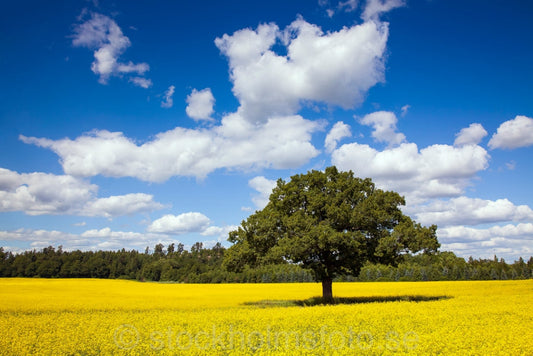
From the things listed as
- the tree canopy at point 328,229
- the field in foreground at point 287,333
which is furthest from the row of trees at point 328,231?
the field in foreground at point 287,333

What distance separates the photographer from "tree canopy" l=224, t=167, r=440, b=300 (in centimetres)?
2625

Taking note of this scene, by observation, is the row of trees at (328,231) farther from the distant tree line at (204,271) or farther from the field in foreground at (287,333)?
the distant tree line at (204,271)

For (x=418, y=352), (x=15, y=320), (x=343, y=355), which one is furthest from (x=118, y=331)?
(x=418, y=352)

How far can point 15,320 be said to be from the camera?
1972cm

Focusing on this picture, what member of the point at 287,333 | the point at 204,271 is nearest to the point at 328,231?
the point at 287,333

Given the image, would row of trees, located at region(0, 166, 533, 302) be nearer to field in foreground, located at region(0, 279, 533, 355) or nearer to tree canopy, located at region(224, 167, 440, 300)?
tree canopy, located at region(224, 167, 440, 300)

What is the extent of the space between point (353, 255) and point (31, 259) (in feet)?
393

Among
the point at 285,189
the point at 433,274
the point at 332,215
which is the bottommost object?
the point at 433,274

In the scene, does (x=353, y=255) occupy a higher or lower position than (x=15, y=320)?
higher

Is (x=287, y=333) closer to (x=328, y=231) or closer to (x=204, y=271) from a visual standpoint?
(x=328, y=231)

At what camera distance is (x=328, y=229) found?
2559 centimetres

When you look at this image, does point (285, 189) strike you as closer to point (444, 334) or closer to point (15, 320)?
point (444, 334)

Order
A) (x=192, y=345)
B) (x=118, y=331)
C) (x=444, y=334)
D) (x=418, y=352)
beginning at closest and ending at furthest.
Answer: (x=418, y=352) → (x=192, y=345) → (x=444, y=334) → (x=118, y=331)

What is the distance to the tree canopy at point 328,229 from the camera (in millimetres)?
26250
